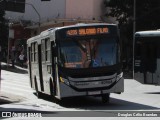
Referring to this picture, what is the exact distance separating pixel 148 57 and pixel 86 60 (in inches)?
298

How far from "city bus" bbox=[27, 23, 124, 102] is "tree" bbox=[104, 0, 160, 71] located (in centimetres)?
2925

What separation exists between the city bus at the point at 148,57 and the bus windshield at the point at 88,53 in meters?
6.70

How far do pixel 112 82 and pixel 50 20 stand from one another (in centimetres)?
4168

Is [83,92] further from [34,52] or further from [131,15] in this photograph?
[131,15]

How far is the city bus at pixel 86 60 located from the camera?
18.3 metres

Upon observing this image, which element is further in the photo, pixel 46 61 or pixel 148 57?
pixel 148 57

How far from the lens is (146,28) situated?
47.8 metres

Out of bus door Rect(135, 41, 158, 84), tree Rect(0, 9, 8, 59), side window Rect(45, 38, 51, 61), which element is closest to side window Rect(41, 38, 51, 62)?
side window Rect(45, 38, 51, 61)

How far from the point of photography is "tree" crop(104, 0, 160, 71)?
156 ft

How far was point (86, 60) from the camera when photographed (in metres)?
18.6

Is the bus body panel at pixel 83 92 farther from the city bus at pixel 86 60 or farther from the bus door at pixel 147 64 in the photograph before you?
the bus door at pixel 147 64

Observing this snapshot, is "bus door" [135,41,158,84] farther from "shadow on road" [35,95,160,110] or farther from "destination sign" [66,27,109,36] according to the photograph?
"destination sign" [66,27,109,36]

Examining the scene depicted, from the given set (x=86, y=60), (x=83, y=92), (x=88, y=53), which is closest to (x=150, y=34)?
(x=88, y=53)

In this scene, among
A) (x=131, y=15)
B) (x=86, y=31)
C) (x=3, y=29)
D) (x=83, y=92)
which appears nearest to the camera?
(x=83, y=92)
